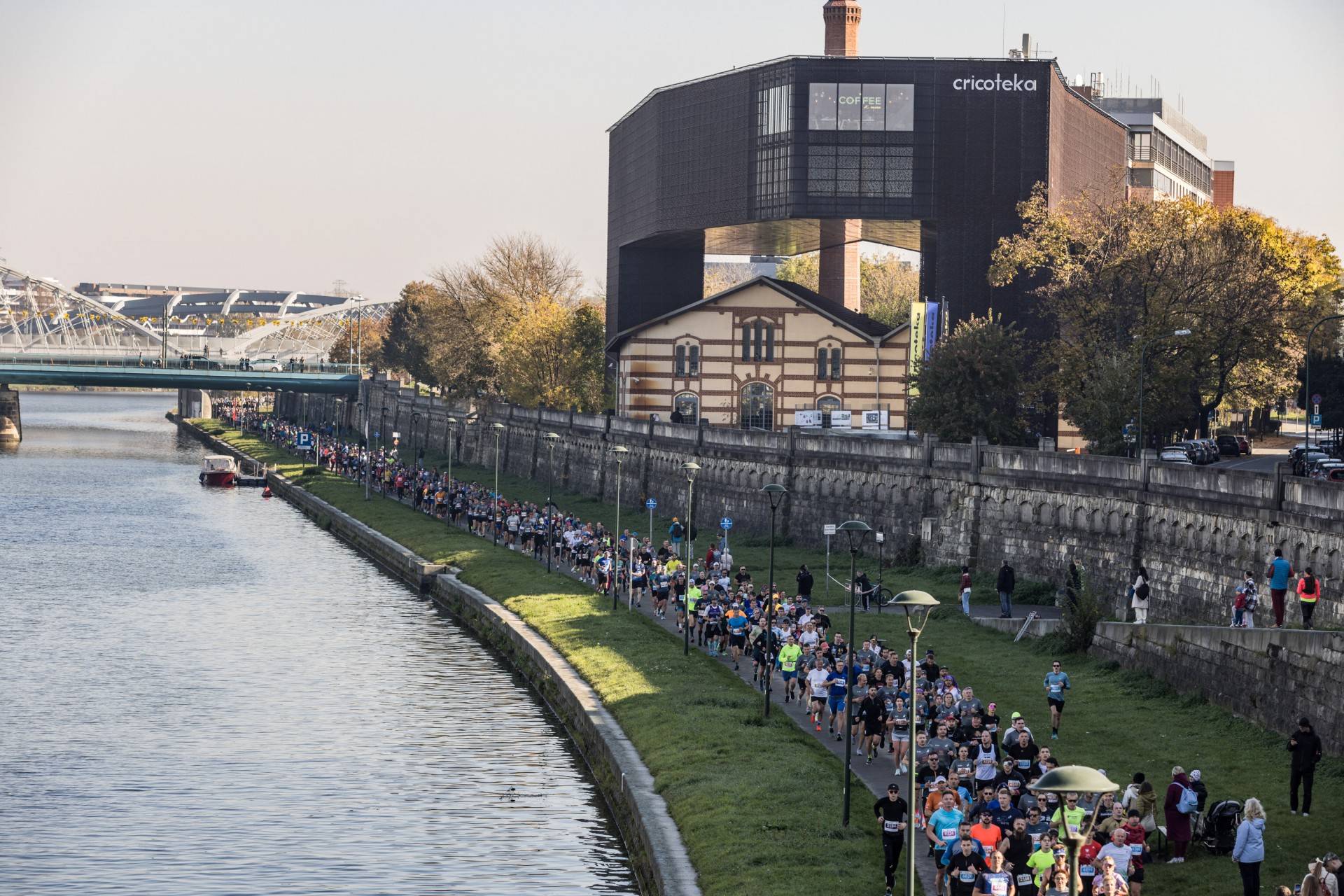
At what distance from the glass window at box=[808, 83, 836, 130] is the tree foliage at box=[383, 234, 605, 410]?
1114 inches

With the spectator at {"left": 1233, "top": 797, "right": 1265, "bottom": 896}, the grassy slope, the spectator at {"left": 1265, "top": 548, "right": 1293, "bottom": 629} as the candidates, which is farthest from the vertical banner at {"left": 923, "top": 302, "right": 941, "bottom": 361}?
the spectator at {"left": 1233, "top": 797, "right": 1265, "bottom": 896}

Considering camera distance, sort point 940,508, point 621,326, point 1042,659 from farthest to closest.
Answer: point 621,326 → point 940,508 → point 1042,659

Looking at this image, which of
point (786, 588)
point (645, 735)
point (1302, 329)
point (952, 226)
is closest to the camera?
point (645, 735)

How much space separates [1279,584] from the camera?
123 feet

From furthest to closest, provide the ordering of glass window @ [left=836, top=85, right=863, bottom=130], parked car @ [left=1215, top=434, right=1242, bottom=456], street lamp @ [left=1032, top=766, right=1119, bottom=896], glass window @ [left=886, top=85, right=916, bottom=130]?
glass window @ [left=836, top=85, right=863, bottom=130] < glass window @ [left=886, top=85, right=916, bottom=130] < parked car @ [left=1215, top=434, right=1242, bottom=456] < street lamp @ [left=1032, top=766, right=1119, bottom=896]

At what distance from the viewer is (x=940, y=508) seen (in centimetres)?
6041

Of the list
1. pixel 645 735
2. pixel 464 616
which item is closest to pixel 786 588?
pixel 464 616

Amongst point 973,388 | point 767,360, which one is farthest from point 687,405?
point 973,388

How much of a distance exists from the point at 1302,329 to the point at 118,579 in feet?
199

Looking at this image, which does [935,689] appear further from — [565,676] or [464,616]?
[464,616]

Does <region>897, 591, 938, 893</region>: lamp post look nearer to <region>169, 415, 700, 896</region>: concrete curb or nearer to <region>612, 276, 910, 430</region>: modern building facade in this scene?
<region>169, 415, 700, 896</region>: concrete curb

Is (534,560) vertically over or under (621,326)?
under

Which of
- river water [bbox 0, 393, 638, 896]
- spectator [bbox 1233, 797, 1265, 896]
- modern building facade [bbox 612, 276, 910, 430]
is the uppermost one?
modern building facade [bbox 612, 276, 910, 430]

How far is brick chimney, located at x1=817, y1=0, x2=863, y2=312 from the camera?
369 ft
